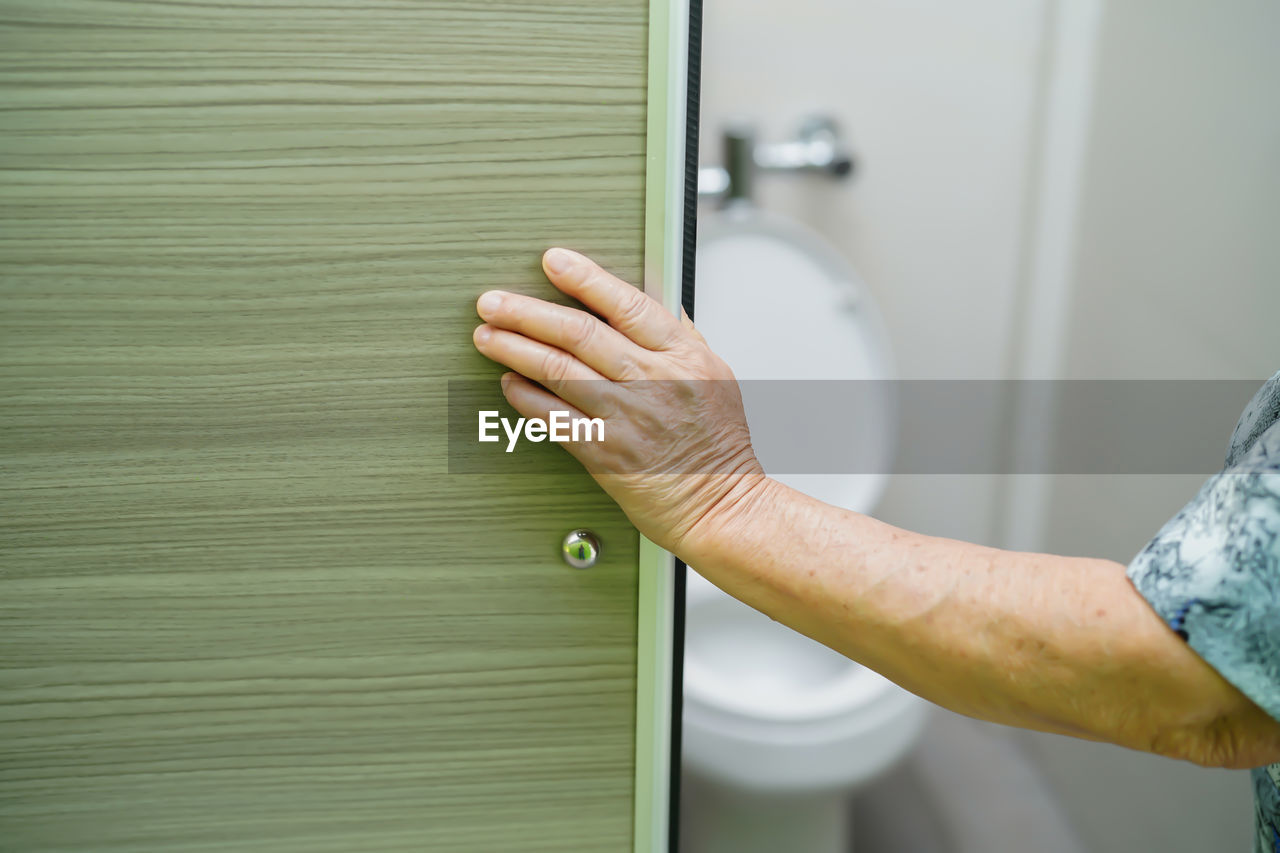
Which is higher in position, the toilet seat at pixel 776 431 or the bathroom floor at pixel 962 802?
the toilet seat at pixel 776 431

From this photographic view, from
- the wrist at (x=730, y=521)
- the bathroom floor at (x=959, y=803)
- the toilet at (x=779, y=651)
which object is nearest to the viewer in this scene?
the wrist at (x=730, y=521)

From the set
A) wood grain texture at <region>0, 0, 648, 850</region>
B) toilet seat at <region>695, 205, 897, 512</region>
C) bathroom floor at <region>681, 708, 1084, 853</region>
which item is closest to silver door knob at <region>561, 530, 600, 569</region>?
wood grain texture at <region>0, 0, 648, 850</region>

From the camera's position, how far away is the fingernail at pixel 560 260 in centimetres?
51

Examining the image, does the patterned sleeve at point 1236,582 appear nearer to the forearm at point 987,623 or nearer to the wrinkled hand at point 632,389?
the forearm at point 987,623

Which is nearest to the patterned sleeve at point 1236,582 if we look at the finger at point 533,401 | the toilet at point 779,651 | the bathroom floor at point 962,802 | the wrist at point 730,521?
the wrist at point 730,521

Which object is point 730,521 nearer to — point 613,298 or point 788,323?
point 613,298

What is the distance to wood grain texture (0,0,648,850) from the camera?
50 cm

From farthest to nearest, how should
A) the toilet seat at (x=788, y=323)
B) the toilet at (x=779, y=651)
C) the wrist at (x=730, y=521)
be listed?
the toilet seat at (x=788, y=323) → the toilet at (x=779, y=651) → the wrist at (x=730, y=521)

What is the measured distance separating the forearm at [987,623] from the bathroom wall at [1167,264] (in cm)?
75

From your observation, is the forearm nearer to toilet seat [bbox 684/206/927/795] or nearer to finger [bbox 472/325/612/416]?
finger [bbox 472/325/612/416]

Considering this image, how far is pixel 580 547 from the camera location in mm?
567

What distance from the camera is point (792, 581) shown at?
538 mm

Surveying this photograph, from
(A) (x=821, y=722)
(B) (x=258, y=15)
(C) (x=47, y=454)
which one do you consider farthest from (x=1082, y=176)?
(C) (x=47, y=454)

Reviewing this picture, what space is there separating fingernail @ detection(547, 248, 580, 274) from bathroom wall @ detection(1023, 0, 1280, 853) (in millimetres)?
904
